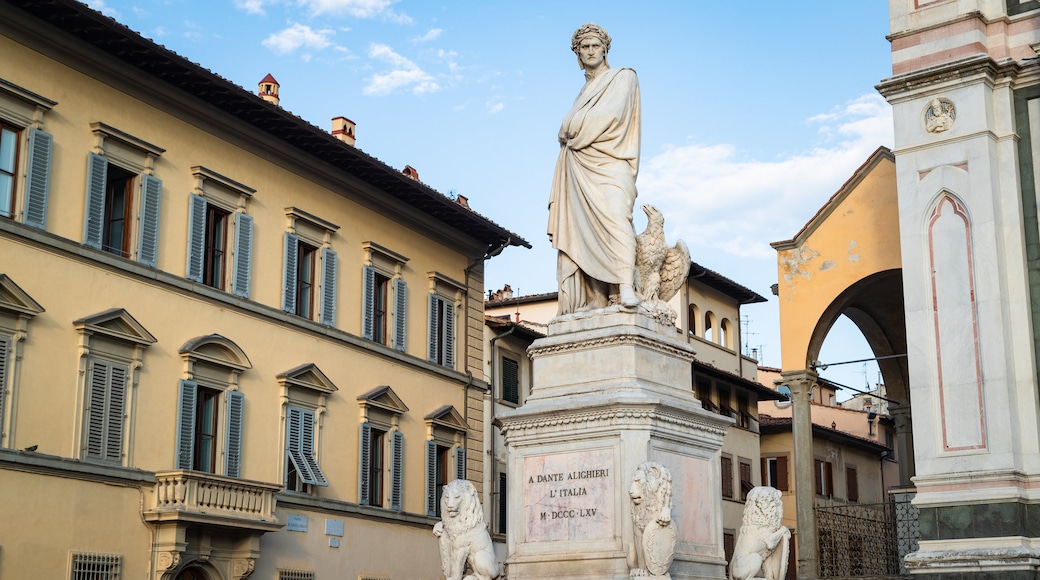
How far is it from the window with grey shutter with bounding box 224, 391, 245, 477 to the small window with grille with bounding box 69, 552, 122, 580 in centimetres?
344

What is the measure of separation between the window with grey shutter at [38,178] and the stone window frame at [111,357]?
1871mm

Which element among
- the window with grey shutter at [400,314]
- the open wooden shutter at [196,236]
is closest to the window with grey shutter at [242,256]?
the open wooden shutter at [196,236]

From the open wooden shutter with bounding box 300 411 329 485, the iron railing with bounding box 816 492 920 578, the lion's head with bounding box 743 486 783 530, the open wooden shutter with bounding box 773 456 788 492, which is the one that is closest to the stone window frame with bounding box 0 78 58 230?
the open wooden shutter with bounding box 300 411 329 485

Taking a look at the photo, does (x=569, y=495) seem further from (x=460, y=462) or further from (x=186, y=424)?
(x=460, y=462)

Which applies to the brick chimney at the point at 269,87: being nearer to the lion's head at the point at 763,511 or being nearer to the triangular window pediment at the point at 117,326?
the triangular window pediment at the point at 117,326

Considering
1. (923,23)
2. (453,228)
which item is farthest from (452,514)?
(453,228)

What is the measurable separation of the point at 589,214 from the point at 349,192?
1953cm

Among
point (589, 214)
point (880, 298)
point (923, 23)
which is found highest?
point (923, 23)

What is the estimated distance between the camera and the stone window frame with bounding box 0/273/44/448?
2209 centimetres

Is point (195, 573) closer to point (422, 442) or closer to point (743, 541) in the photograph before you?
point (422, 442)

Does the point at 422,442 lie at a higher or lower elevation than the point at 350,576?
higher

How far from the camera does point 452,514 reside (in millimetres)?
12148

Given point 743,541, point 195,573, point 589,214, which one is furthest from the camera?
point 195,573

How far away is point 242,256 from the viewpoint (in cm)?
2814
